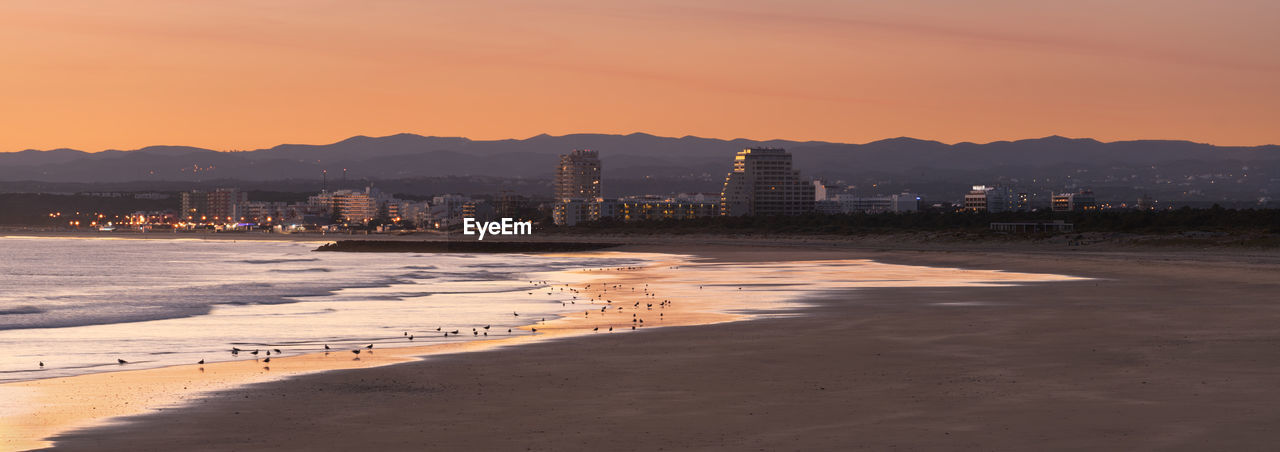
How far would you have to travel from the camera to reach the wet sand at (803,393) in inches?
496

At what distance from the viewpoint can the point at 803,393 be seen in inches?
625

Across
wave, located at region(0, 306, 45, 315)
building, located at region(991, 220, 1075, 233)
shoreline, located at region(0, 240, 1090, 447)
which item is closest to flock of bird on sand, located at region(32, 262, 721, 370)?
shoreline, located at region(0, 240, 1090, 447)

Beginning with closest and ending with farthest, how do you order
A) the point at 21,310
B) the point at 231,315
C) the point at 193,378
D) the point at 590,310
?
the point at 193,378
the point at 590,310
the point at 231,315
the point at 21,310

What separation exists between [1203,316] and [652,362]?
47.3ft

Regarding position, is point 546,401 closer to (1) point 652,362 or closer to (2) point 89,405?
(1) point 652,362

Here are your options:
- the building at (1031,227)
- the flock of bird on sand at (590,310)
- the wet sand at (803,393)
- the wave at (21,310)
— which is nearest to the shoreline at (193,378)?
the flock of bird on sand at (590,310)

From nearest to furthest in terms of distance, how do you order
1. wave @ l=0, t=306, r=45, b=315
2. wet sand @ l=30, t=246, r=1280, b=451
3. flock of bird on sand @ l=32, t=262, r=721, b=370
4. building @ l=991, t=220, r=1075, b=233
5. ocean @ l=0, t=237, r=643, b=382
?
wet sand @ l=30, t=246, r=1280, b=451
flock of bird on sand @ l=32, t=262, r=721, b=370
ocean @ l=0, t=237, r=643, b=382
wave @ l=0, t=306, r=45, b=315
building @ l=991, t=220, r=1075, b=233

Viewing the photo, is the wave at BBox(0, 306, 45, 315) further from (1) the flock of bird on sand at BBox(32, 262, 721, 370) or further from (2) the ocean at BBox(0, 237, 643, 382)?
(1) the flock of bird on sand at BBox(32, 262, 721, 370)

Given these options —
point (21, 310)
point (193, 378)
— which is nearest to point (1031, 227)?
point (21, 310)

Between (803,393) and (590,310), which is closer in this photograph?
(803,393)

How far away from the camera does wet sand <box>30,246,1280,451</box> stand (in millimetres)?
12602

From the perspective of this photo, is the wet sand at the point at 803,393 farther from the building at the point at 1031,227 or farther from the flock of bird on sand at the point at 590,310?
the building at the point at 1031,227

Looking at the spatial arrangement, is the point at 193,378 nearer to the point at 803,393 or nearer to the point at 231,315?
the point at 803,393

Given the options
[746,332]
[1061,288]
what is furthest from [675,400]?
[1061,288]
